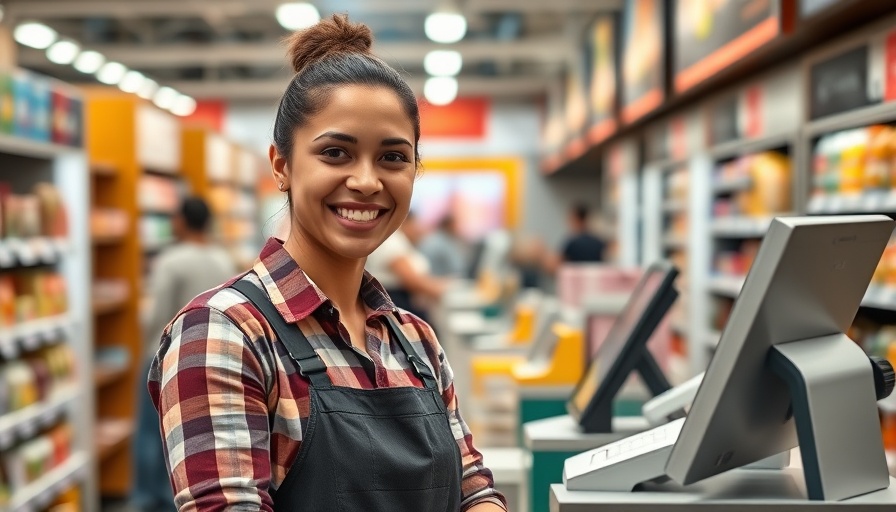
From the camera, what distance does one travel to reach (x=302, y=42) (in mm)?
1711

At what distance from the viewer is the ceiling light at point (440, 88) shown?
14.7m

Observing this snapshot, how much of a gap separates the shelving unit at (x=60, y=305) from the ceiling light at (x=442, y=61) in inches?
298

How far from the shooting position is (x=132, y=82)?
14.5 meters

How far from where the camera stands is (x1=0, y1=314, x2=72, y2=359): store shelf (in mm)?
4438

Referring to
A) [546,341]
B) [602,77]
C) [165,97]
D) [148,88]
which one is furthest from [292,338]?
[165,97]

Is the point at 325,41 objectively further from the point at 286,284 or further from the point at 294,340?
the point at 294,340

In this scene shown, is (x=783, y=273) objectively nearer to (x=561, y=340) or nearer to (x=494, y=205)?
(x=561, y=340)

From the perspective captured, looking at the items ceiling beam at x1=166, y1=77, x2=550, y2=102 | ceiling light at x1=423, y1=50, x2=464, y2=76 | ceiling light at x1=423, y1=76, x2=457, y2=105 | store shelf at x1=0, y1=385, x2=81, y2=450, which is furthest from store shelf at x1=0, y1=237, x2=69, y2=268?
ceiling light at x1=423, y1=76, x2=457, y2=105

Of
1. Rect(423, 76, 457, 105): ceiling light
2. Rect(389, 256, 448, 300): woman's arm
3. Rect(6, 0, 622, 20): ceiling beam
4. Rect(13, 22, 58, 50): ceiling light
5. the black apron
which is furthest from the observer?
Rect(423, 76, 457, 105): ceiling light

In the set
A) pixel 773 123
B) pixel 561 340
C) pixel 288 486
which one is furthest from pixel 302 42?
pixel 773 123

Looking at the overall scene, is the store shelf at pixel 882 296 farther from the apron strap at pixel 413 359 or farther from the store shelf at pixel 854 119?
the apron strap at pixel 413 359

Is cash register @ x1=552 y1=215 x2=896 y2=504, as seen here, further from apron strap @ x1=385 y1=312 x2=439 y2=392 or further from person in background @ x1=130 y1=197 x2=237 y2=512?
person in background @ x1=130 y1=197 x2=237 y2=512

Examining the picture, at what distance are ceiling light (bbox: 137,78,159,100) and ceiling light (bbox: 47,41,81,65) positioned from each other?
2.51m

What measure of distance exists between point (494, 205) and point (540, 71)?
11.0ft
